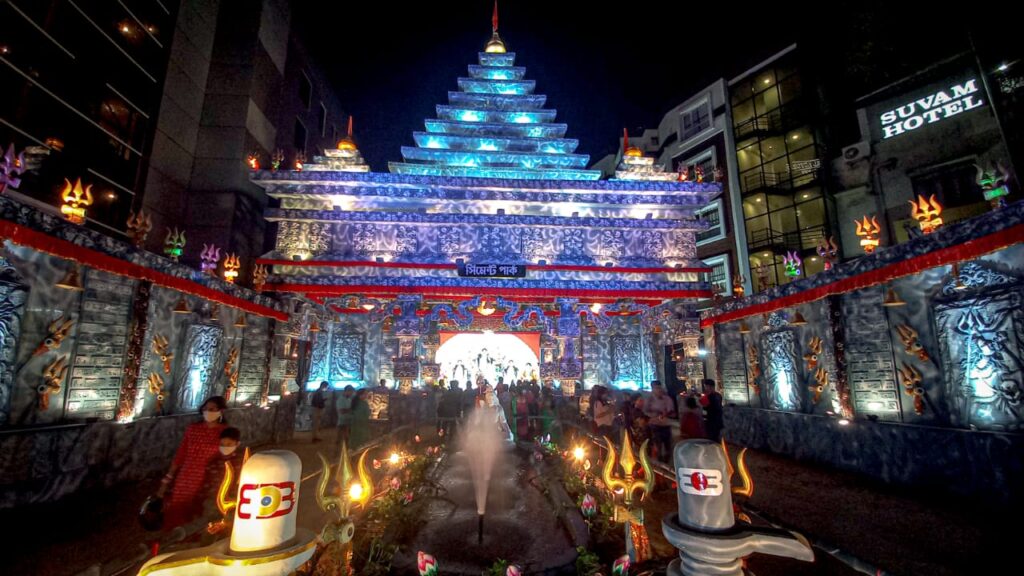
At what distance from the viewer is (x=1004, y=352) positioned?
5613mm

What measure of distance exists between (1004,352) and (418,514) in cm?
832

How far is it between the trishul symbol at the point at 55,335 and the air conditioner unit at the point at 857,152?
2516 cm

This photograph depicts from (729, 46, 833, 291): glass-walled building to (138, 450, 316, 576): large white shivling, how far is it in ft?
77.2

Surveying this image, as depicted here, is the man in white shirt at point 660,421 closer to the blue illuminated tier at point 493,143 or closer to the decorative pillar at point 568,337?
the decorative pillar at point 568,337

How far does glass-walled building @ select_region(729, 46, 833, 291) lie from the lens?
2086cm

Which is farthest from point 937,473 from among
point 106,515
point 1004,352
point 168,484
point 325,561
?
point 106,515

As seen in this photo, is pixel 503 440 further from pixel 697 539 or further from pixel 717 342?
pixel 697 539

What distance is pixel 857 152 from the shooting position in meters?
17.3

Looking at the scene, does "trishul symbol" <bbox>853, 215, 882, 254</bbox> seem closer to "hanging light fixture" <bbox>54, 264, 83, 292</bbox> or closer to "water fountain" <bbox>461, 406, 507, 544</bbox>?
"water fountain" <bbox>461, 406, 507, 544</bbox>

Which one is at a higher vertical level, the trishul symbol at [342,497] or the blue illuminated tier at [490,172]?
the blue illuminated tier at [490,172]

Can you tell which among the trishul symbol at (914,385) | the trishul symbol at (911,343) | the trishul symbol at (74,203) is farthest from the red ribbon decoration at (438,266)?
the trishul symbol at (914,385)

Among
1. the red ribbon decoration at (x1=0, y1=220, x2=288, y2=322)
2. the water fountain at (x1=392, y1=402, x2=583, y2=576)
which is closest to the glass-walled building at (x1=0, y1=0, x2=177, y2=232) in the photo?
the red ribbon decoration at (x1=0, y1=220, x2=288, y2=322)

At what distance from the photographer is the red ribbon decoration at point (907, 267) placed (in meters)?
5.17

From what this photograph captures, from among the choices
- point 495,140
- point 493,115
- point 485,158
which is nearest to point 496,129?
point 495,140
